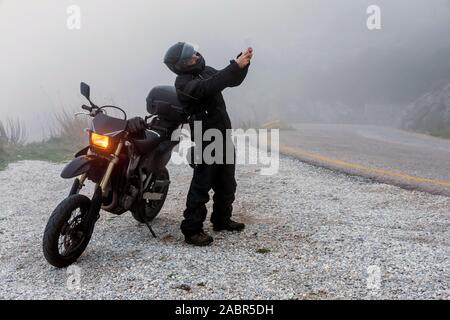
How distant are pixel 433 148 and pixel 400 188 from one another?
18.7 ft

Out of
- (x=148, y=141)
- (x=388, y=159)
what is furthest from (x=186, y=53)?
(x=388, y=159)

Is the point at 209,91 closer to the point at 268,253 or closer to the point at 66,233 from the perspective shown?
the point at 268,253

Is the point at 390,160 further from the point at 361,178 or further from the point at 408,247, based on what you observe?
the point at 408,247

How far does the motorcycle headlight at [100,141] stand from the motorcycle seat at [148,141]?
33 cm

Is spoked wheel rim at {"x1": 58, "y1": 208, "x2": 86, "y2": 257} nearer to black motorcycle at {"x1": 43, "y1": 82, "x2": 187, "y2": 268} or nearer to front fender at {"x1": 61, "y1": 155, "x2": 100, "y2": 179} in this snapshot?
black motorcycle at {"x1": 43, "y1": 82, "x2": 187, "y2": 268}

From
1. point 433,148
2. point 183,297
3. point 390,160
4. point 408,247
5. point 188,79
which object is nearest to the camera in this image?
point 183,297

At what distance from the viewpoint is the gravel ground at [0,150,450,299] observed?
134 inches

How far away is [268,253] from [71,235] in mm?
1512

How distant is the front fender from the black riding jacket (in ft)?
2.93

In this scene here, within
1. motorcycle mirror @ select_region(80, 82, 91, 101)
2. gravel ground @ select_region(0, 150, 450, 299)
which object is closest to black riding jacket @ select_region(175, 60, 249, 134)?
motorcycle mirror @ select_region(80, 82, 91, 101)

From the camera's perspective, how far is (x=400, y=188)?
642 centimetres

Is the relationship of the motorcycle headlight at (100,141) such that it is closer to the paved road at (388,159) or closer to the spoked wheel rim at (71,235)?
the spoked wheel rim at (71,235)

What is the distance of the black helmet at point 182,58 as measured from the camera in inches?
169
